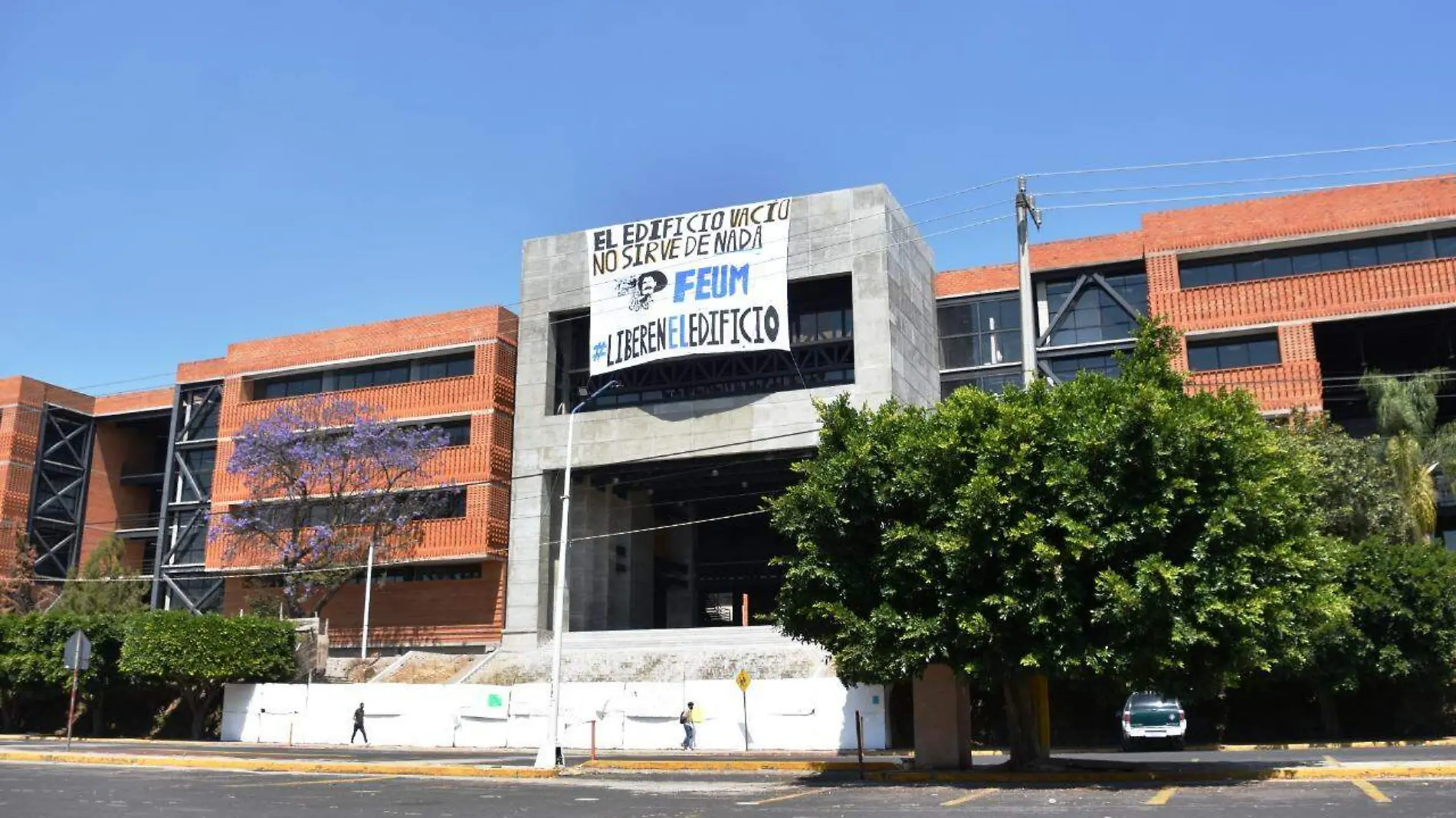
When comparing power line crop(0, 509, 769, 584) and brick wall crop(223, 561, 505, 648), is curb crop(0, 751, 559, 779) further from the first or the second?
brick wall crop(223, 561, 505, 648)

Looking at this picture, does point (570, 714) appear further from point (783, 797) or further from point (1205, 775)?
point (1205, 775)

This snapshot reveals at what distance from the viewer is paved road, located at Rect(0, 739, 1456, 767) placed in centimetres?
2444

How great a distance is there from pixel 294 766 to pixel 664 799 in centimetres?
1148

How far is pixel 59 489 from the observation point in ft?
207

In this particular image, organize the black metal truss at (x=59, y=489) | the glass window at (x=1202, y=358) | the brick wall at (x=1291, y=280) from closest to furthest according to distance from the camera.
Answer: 1. the brick wall at (x=1291, y=280)
2. the glass window at (x=1202, y=358)
3. the black metal truss at (x=59, y=489)

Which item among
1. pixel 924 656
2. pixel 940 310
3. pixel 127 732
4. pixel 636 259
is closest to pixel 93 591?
pixel 127 732

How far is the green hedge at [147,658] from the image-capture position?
3869 centimetres

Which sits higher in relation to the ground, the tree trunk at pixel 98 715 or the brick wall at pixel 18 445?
the brick wall at pixel 18 445

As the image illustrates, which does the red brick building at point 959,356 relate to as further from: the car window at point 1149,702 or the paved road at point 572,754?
the paved road at point 572,754

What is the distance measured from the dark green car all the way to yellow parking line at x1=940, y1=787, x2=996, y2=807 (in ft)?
44.6

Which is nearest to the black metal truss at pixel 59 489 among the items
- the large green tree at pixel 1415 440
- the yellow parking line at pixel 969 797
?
the yellow parking line at pixel 969 797

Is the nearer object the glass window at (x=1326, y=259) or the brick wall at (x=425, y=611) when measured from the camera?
the glass window at (x=1326, y=259)

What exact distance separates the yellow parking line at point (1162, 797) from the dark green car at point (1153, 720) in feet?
44.2

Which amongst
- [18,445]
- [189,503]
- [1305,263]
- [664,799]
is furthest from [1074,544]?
[18,445]
